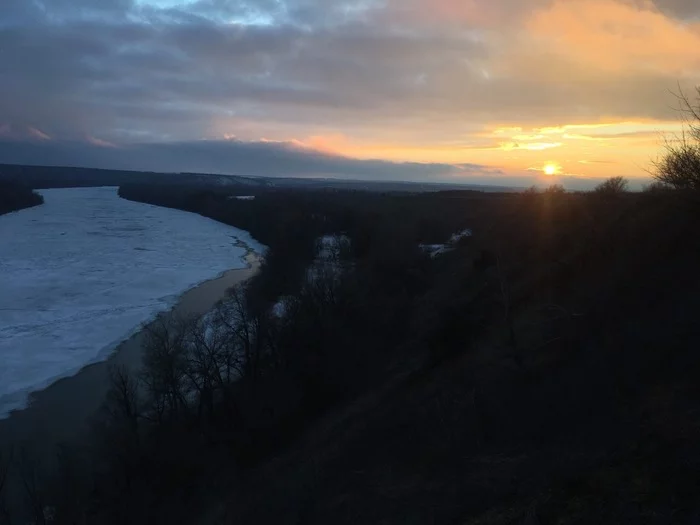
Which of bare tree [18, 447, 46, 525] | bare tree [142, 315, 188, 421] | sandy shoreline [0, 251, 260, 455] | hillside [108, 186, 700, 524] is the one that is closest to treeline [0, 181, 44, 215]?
sandy shoreline [0, 251, 260, 455]

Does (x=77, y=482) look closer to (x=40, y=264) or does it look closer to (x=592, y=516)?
(x=592, y=516)

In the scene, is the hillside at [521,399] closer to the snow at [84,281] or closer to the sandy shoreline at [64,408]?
the sandy shoreline at [64,408]

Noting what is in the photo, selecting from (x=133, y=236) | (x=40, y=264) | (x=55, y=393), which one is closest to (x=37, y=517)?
(x=55, y=393)

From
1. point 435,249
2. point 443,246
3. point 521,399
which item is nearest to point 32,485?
point 521,399

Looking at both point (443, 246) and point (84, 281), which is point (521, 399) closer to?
point (443, 246)

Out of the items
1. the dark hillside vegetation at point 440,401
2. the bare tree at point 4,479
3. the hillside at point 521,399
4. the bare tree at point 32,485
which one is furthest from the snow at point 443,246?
the bare tree at point 4,479

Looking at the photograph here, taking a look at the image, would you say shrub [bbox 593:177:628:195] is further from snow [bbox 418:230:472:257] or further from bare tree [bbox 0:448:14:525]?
bare tree [bbox 0:448:14:525]

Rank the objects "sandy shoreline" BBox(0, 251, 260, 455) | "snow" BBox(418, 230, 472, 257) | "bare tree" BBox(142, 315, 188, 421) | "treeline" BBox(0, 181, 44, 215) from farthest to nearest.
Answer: "treeline" BBox(0, 181, 44, 215) → "snow" BBox(418, 230, 472, 257) → "bare tree" BBox(142, 315, 188, 421) → "sandy shoreline" BBox(0, 251, 260, 455)
